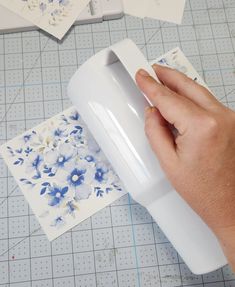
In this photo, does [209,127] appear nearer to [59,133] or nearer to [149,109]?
[149,109]

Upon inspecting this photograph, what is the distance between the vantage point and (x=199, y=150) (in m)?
0.48

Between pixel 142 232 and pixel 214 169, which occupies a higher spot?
pixel 214 169

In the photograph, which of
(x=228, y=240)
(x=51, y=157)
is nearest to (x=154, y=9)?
(x=51, y=157)

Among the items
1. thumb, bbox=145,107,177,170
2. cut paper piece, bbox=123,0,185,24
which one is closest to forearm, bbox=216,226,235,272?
thumb, bbox=145,107,177,170

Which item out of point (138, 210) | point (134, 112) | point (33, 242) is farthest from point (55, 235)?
point (134, 112)

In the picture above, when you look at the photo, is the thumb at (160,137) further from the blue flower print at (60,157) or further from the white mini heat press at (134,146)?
the blue flower print at (60,157)

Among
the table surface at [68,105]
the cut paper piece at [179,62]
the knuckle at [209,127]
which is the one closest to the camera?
the knuckle at [209,127]

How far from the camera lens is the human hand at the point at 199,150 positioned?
477 mm

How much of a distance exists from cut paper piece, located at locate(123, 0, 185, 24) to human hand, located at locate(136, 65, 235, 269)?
32cm

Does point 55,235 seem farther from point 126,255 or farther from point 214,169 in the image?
point 214,169

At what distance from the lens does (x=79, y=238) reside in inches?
25.2

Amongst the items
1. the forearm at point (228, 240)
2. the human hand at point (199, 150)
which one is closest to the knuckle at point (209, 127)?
the human hand at point (199, 150)

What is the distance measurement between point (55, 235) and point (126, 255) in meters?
0.12

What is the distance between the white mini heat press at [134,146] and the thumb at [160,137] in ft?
0.12
